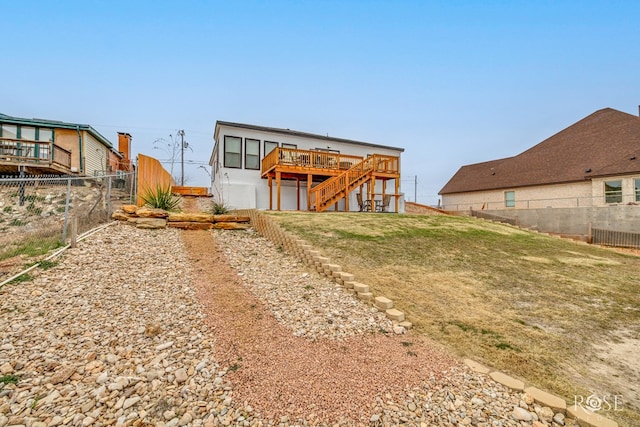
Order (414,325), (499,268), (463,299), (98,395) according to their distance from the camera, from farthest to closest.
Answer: (499,268)
(463,299)
(414,325)
(98,395)

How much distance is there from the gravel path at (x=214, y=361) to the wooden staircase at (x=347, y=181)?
917 cm

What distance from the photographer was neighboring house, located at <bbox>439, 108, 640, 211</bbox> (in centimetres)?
1559

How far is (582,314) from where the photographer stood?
433 centimetres

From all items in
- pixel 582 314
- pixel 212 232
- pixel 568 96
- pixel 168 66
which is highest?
pixel 568 96

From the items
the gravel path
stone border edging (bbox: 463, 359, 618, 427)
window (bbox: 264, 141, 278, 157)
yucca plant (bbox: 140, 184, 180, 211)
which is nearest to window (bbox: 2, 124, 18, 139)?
yucca plant (bbox: 140, 184, 180, 211)

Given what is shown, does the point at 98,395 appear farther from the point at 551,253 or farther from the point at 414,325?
the point at 551,253

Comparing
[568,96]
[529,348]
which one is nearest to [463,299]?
[529,348]

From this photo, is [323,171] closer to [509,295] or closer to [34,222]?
[509,295]

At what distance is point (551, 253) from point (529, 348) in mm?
7831

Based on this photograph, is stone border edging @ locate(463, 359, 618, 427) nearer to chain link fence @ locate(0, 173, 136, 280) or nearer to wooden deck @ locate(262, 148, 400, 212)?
chain link fence @ locate(0, 173, 136, 280)

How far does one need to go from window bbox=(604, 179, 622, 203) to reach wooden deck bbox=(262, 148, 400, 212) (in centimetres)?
1257

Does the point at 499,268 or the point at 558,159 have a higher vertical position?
the point at 558,159

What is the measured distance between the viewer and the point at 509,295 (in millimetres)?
4984

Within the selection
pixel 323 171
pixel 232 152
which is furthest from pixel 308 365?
pixel 232 152
